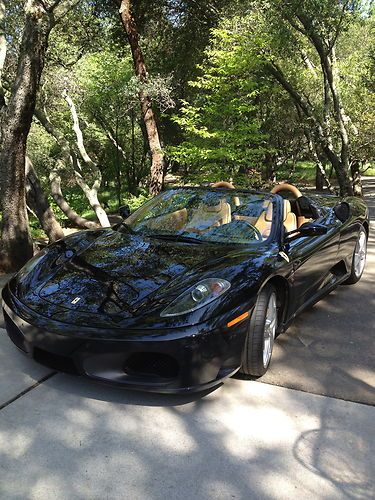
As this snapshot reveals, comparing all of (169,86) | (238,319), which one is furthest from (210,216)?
(169,86)

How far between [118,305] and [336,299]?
9.87 ft

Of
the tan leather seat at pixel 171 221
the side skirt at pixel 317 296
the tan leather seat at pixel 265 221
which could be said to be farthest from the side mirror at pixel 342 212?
the tan leather seat at pixel 171 221

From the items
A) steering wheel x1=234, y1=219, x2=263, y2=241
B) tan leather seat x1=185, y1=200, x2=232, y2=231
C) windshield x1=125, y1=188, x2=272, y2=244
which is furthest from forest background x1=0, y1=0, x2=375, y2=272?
steering wheel x1=234, y1=219, x2=263, y2=241

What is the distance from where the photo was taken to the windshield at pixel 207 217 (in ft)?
12.2

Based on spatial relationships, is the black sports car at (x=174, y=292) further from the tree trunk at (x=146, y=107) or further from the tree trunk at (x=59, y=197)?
the tree trunk at (x=59, y=197)

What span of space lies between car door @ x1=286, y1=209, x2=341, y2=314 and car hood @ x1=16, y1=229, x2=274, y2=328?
19.8 inches

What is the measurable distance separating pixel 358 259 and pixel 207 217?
2533mm

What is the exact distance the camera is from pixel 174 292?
2.83m

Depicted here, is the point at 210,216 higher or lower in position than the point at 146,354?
higher

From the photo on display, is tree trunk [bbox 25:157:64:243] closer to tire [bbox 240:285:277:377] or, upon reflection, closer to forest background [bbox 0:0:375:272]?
forest background [bbox 0:0:375:272]

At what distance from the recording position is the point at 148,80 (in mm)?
12086

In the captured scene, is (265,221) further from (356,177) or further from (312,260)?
(356,177)

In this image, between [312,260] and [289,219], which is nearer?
[312,260]

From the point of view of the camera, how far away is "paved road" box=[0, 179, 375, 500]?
2078 mm
